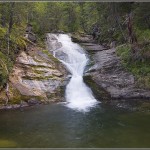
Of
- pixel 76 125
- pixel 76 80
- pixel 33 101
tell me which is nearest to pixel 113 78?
pixel 76 80

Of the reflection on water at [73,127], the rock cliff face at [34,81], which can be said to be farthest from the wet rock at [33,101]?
the reflection on water at [73,127]

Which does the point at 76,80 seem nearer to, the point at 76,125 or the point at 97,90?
the point at 97,90

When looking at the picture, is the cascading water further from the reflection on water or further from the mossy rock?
the reflection on water

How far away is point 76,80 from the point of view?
2983 centimetres

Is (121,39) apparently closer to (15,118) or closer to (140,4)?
(140,4)

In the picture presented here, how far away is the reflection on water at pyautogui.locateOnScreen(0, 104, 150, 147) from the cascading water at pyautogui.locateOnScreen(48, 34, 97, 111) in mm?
1998

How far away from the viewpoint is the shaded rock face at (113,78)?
88.0 ft

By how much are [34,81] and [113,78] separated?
7134 mm

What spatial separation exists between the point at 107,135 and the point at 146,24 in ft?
40.4

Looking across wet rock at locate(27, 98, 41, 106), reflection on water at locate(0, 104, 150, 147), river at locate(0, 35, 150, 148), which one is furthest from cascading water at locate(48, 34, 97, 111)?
wet rock at locate(27, 98, 41, 106)

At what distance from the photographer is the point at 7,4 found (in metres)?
32.0

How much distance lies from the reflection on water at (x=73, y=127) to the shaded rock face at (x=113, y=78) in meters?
3.37

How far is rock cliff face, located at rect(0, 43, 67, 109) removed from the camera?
25.8 meters

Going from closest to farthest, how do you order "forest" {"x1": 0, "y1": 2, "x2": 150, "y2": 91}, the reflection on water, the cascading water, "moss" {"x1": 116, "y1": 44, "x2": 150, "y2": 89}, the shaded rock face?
1. the reflection on water
2. the cascading water
3. "forest" {"x1": 0, "y1": 2, "x2": 150, "y2": 91}
4. the shaded rock face
5. "moss" {"x1": 116, "y1": 44, "x2": 150, "y2": 89}
